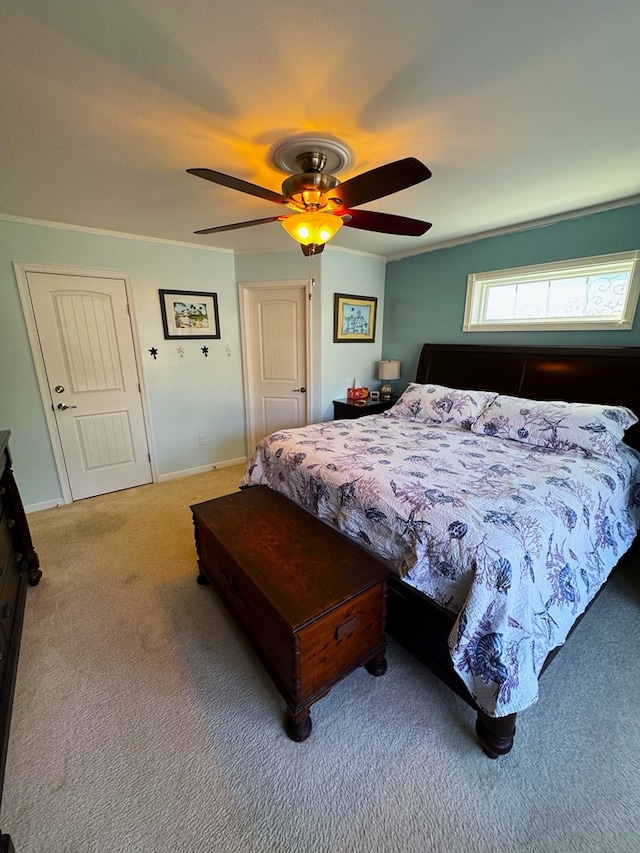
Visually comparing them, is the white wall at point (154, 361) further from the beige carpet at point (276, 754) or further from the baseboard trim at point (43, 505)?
the beige carpet at point (276, 754)

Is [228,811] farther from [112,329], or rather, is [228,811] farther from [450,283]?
[450,283]

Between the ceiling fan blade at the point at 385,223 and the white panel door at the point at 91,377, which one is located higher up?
the ceiling fan blade at the point at 385,223

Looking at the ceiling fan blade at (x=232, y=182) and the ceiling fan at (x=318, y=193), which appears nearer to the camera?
the ceiling fan blade at (x=232, y=182)

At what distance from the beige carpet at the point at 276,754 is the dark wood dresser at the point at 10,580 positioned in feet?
0.44

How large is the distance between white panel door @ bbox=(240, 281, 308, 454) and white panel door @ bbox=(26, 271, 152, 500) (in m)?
1.20

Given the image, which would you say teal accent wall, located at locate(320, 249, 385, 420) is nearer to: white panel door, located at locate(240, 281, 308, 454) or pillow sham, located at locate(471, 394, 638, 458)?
white panel door, located at locate(240, 281, 308, 454)

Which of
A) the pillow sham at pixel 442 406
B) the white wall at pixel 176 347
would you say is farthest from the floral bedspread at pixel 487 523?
the white wall at pixel 176 347

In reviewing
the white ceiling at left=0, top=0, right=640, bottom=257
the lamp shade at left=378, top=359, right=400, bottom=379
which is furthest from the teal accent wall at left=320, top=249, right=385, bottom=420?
the white ceiling at left=0, top=0, right=640, bottom=257

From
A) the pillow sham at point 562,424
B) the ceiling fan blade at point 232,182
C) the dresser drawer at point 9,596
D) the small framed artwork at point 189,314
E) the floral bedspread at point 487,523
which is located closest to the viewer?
the floral bedspread at point 487,523

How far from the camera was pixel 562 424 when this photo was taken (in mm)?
2273

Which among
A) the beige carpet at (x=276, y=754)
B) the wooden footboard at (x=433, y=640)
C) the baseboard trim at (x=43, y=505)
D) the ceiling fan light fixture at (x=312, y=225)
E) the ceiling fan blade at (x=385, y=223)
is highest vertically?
the ceiling fan blade at (x=385, y=223)

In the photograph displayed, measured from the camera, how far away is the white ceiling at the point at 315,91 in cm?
104

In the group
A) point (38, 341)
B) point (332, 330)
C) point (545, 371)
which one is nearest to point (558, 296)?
point (545, 371)

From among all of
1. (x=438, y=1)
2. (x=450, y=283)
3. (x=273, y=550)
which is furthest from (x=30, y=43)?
(x=450, y=283)
